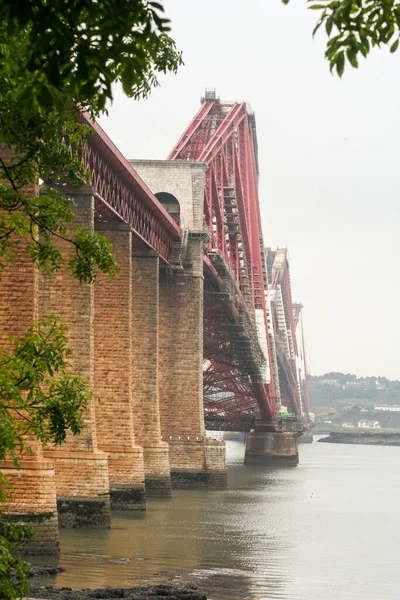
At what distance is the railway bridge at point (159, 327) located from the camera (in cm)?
3606

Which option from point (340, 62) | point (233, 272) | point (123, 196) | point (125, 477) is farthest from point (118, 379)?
point (233, 272)

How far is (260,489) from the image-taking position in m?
66.6

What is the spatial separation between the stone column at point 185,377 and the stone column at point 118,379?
570 inches

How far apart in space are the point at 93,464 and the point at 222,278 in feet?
132

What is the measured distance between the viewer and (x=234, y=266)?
8912 centimetres

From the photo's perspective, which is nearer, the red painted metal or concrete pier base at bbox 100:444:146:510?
the red painted metal

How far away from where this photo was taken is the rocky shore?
21672 millimetres

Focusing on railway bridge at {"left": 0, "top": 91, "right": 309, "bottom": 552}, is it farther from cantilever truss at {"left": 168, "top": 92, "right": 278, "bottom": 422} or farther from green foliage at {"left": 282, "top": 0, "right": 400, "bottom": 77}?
green foliage at {"left": 282, "top": 0, "right": 400, "bottom": 77}

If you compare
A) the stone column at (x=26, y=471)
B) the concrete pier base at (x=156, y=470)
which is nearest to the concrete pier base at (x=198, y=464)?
the concrete pier base at (x=156, y=470)

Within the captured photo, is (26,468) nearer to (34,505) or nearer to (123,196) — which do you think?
(34,505)

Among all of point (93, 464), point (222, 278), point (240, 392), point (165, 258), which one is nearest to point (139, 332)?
point (165, 258)

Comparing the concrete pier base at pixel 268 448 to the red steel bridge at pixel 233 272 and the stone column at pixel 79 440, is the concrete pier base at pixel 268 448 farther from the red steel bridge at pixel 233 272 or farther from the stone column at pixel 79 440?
the stone column at pixel 79 440

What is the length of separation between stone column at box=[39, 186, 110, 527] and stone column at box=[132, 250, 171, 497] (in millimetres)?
13874

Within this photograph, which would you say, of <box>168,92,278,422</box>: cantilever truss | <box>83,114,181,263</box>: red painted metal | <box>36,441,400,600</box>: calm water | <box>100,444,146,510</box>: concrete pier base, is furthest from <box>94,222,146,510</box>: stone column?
<box>168,92,278,422</box>: cantilever truss
